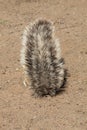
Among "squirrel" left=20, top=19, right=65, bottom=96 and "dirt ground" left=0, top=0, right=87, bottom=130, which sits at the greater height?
"squirrel" left=20, top=19, right=65, bottom=96

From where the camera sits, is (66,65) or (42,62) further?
(66,65)

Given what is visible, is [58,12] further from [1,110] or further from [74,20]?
[1,110]

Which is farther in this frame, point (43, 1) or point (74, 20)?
point (43, 1)

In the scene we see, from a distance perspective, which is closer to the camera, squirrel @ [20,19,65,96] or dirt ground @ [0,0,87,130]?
dirt ground @ [0,0,87,130]

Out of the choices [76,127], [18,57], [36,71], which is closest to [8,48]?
[18,57]

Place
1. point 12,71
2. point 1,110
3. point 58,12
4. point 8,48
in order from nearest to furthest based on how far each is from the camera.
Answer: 1. point 1,110
2. point 12,71
3. point 8,48
4. point 58,12
